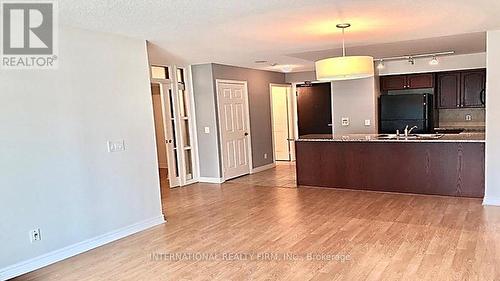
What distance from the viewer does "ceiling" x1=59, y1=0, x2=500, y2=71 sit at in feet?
10.4

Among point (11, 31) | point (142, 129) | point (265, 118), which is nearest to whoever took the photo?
point (11, 31)

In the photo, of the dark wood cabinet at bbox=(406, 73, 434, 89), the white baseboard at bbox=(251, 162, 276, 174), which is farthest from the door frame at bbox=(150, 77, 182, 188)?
the dark wood cabinet at bbox=(406, 73, 434, 89)

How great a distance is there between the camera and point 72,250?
3707mm

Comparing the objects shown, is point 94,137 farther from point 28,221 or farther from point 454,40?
point 454,40

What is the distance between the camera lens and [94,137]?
153 inches

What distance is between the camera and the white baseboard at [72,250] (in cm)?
325

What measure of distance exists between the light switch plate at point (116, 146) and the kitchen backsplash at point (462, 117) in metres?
6.50

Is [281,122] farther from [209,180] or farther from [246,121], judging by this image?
[209,180]

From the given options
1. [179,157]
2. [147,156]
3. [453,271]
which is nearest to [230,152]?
[179,157]

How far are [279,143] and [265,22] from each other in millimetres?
6042

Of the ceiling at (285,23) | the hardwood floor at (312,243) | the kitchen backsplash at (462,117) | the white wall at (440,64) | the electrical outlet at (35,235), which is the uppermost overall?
the ceiling at (285,23)

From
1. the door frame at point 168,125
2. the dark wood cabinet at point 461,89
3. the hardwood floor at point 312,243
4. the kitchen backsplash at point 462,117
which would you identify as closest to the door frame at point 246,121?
the door frame at point 168,125

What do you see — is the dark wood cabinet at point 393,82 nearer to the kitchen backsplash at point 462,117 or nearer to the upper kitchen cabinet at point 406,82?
the upper kitchen cabinet at point 406,82

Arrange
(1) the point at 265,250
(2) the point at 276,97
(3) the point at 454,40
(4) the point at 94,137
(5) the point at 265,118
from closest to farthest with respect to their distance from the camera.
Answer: (1) the point at 265,250 < (4) the point at 94,137 < (3) the point at 454,40 < (5) the point at 265,118 < (2) the point at 276,97
